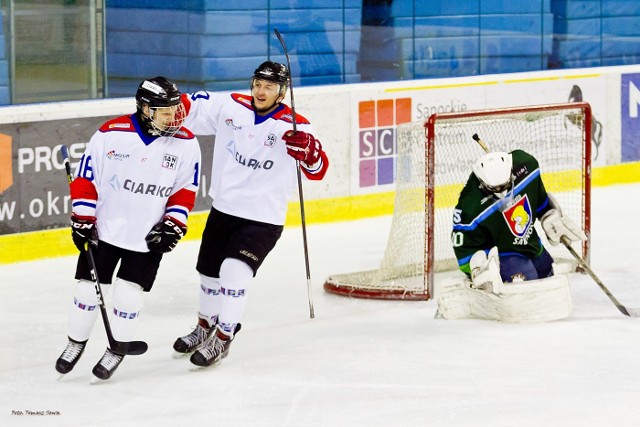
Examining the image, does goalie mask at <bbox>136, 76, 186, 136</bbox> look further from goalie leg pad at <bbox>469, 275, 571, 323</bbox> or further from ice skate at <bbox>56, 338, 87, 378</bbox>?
goalie leg pad at <bbox>469, 275, 571, 323</bbox>

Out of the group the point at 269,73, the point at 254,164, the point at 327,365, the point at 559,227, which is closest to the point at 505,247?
the point at 559,227

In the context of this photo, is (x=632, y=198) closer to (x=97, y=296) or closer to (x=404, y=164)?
(x=404, y=164)

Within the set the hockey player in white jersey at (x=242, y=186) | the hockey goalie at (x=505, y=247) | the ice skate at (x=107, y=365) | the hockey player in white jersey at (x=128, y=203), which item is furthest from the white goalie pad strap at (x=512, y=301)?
the ice skate at (x=107, y=365)

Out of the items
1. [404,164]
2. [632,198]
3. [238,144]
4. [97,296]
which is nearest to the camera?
[97,296]

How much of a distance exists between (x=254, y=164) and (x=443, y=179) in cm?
276

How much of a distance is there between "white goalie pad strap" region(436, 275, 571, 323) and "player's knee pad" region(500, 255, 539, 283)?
0.15 meters

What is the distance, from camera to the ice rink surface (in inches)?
184

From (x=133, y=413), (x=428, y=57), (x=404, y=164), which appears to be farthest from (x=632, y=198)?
(x=133, y=413)

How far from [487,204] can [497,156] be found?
0.68ft

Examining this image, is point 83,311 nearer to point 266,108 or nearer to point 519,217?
point 266,108

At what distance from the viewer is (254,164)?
17.4 feet

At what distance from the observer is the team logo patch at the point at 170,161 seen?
4996 millimetres

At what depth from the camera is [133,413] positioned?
4.65m

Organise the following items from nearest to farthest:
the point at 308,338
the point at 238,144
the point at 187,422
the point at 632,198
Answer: the point at 187,422
the point at 238,144
the point at 308,338
the point at 632,198
